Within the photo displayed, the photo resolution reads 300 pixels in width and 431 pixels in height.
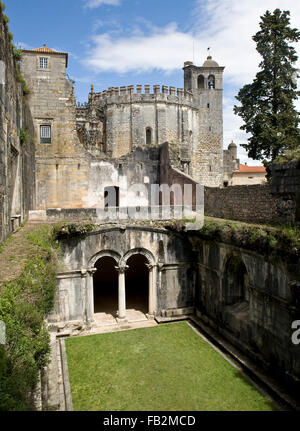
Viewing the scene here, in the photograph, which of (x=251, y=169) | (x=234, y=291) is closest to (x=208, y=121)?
(x=251, y=169)

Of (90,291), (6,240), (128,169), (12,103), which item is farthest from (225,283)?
(128,169)

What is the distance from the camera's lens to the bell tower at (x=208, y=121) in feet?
120

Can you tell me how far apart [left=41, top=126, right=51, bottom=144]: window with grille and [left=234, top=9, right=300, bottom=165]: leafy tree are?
12021 millimetres

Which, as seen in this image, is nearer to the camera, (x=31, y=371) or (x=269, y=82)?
(x=31, y=371)

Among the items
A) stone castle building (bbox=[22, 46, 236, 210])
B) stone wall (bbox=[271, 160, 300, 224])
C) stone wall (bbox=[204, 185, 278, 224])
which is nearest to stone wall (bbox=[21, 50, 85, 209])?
stone castle building (bbox=[22, 46, 236, 210])

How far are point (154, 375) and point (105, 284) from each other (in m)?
11.1

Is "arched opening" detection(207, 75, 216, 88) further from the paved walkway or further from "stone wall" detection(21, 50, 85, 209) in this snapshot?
the paved walkway

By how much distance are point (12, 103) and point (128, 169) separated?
40.2 feet

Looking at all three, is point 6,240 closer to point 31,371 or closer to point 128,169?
point 31,371

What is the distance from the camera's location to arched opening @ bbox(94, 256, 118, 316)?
1850cm

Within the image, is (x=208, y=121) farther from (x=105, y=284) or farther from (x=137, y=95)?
(x=105, y=284)

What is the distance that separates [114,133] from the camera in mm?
33562

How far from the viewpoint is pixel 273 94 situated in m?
21.1

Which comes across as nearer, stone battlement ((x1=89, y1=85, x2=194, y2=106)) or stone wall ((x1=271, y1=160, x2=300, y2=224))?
stone wall ((x1=271, y1=160, x2=300, y2=224))
